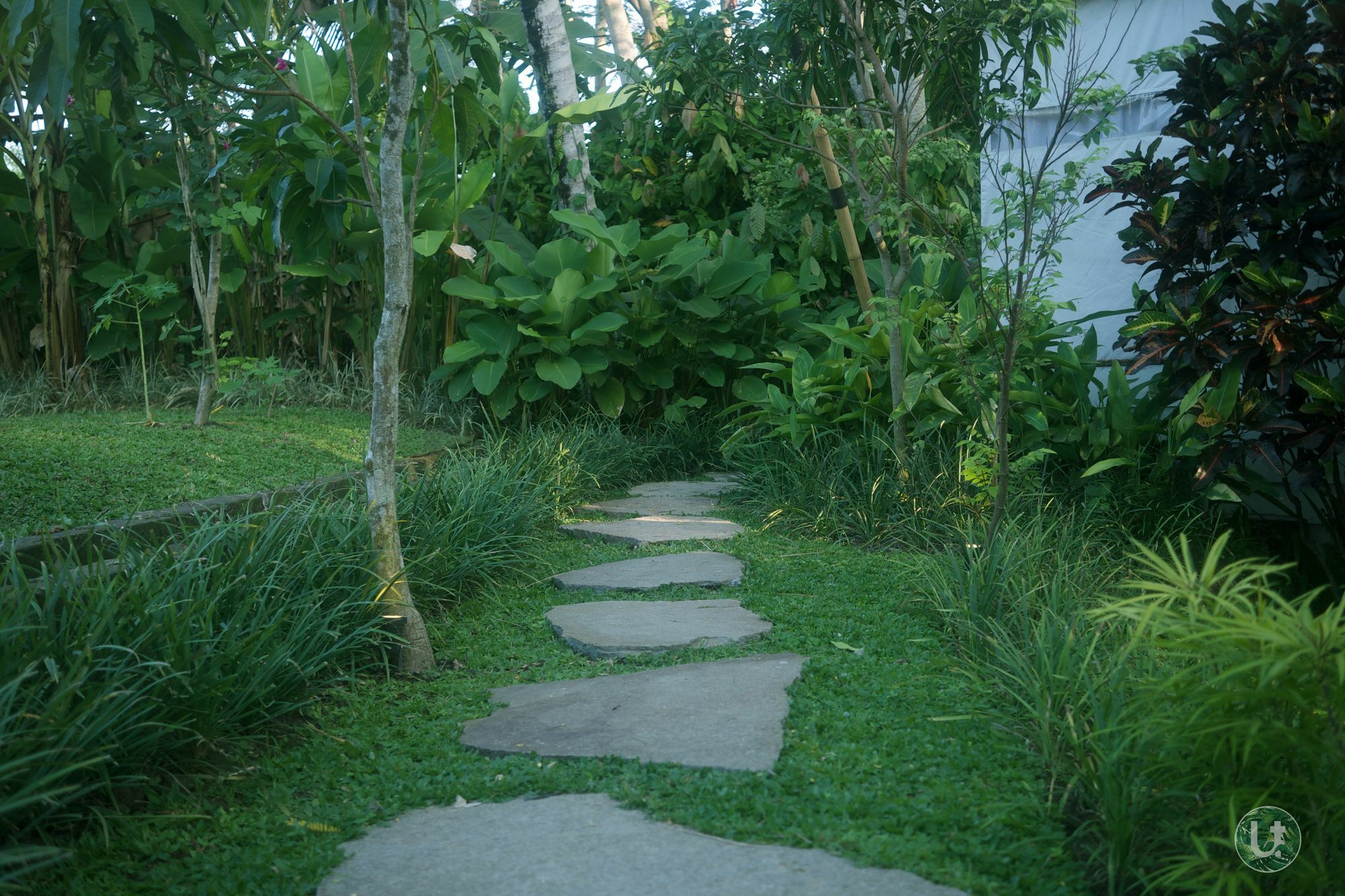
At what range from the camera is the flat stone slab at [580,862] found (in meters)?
1.67

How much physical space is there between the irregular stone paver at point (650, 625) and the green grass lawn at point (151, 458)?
4.83 feet

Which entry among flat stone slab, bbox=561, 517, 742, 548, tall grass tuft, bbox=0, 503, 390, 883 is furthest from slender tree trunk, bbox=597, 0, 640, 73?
tall grass tuft, bbox=0, 503, 390, 883

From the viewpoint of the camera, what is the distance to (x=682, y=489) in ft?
19.2

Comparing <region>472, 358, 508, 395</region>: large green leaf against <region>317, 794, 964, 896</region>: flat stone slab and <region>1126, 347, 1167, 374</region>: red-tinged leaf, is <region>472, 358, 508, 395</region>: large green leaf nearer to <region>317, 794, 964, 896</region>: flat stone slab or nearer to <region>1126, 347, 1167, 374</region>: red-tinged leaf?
<region>1126, 347, 1167, 374</region>: red-tinged leaf

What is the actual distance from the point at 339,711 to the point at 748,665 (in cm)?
106

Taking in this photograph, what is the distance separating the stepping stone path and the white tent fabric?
10.0ft

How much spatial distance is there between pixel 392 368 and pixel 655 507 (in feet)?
8.29

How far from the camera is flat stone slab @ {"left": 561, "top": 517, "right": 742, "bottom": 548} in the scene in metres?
4.49

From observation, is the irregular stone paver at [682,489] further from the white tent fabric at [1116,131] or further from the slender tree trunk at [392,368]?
the slender tree trunk at [392,368]

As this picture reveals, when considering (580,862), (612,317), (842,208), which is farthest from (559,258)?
(580,862)

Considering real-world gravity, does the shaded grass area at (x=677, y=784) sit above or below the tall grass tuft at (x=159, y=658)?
below

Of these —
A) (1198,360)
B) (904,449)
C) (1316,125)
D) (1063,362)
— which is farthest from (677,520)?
(1316,125)

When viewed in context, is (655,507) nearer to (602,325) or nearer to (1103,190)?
(602,325)

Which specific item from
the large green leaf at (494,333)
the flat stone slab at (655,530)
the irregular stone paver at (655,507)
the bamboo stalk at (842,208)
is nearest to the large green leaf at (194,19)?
the flat stone slab at (655,530)
